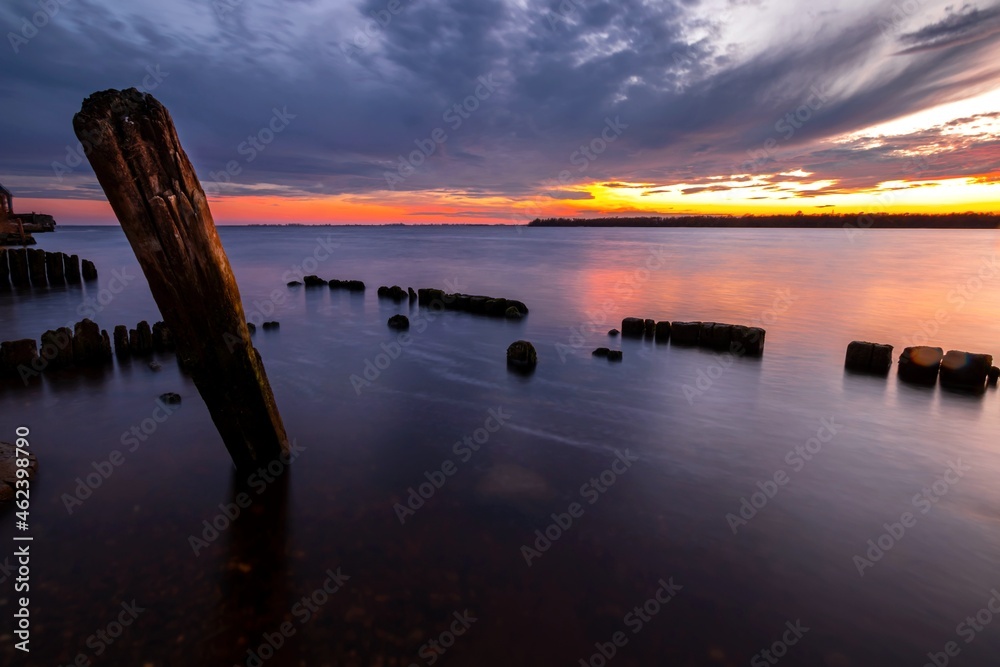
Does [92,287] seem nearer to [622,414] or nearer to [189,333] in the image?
[189,333]

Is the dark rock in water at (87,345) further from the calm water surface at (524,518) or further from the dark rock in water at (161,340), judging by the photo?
the dark rock in water at (161,340)

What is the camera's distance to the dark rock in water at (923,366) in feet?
36.7

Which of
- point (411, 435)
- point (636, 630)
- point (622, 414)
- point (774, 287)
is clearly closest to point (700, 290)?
point (774, 287)

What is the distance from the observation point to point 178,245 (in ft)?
16.7

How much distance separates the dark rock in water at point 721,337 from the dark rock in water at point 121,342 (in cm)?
1572

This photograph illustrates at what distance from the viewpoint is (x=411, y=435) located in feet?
27.2

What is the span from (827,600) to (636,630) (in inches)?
80.9

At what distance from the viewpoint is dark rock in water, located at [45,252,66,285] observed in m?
26.8
